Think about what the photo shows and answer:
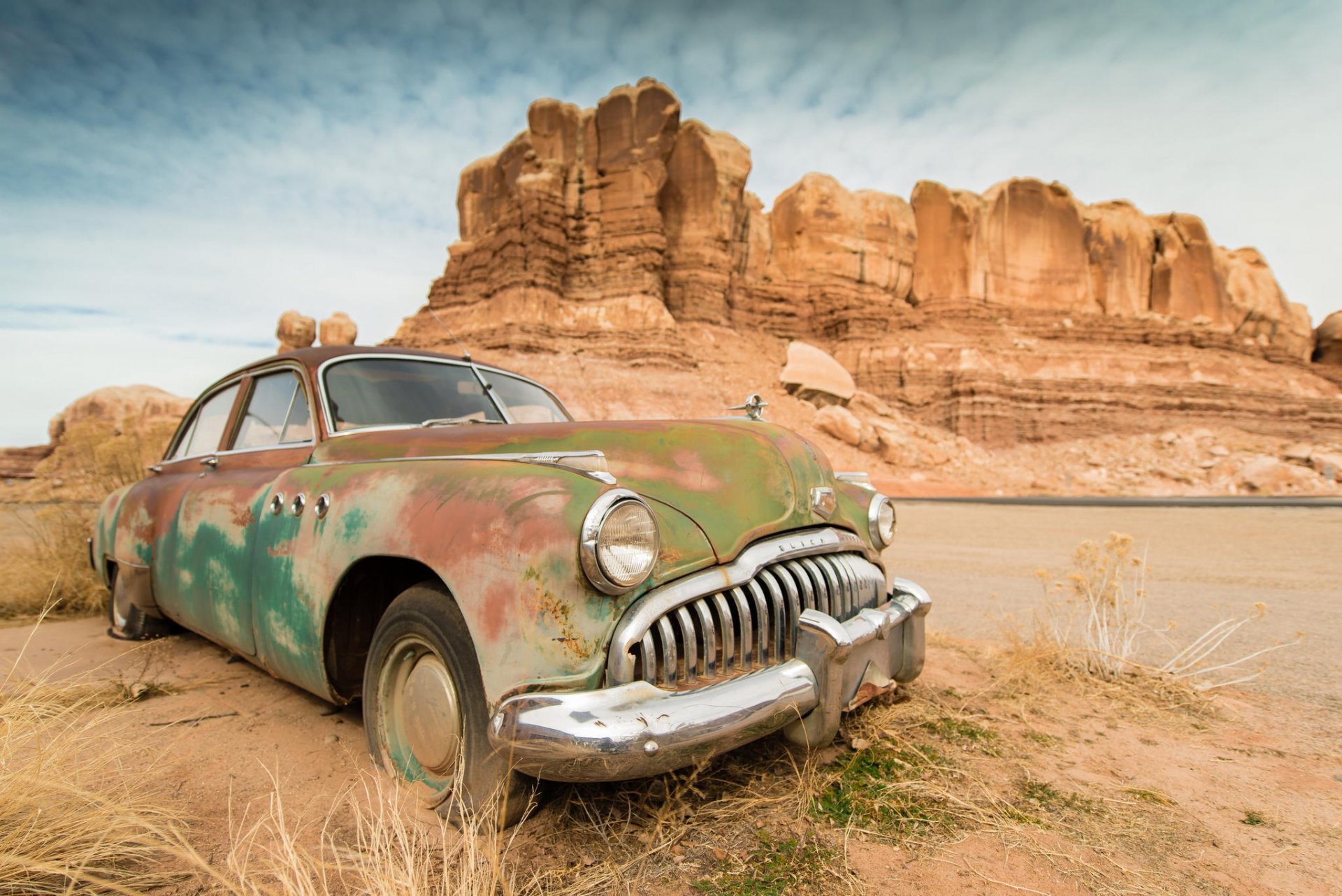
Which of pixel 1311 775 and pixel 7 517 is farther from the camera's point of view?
pixel 7 517

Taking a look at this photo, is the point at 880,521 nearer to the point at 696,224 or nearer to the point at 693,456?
the point at 693,456

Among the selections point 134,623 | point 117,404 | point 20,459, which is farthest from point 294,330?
point 134,623

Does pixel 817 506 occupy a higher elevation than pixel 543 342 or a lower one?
lower

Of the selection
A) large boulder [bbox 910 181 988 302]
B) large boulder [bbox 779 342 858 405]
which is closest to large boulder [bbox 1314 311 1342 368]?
large boulder [bbox 910 181 988 302]

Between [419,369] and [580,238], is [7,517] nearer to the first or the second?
[419,369]

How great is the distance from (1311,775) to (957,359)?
121 feet

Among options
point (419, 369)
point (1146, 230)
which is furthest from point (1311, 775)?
point (1146, 230)

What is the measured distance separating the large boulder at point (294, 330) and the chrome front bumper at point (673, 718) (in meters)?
48.7

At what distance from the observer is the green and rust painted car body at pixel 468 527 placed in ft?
6.10

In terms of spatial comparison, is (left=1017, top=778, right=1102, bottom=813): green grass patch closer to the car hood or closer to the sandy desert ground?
the sandy desert ground

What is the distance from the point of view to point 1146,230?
45156mm

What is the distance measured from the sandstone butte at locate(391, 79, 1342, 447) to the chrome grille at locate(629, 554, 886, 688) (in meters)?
26.0

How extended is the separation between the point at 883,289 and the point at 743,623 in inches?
1611

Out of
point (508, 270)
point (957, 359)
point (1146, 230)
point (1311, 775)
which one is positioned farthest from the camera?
point (1146, 230)
